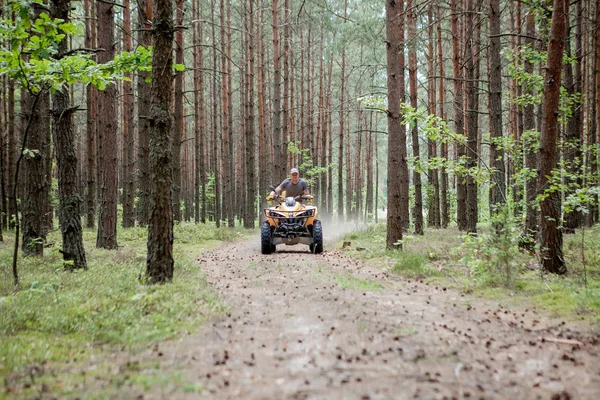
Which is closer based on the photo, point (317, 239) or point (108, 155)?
point (108, 155)

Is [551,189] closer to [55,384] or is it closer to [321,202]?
[55,384]

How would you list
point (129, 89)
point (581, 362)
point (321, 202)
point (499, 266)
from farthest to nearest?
point (321, 202), point (129, 89), point (499, 266), point (581, 362)

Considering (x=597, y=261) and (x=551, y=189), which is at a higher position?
(x=551, y=189)

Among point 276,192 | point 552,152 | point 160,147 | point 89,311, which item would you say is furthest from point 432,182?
point 89,311

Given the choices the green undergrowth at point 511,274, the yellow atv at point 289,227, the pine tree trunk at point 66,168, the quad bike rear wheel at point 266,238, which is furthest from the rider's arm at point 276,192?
the pine tree trunk at point 66,168

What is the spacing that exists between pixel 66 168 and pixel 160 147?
7.78 feet

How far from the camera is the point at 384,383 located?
3.20 meters

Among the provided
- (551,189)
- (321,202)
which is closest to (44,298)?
(551,189)

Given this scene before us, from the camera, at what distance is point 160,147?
6.68 metres

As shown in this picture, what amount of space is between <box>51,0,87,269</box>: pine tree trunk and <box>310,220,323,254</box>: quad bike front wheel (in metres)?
5.74

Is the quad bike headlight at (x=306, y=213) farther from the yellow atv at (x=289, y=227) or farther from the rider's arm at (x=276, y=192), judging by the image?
the rider's arm at (x=276, y=192)

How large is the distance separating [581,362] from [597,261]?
4.98m

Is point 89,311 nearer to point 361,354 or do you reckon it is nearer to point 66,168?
point 361,354

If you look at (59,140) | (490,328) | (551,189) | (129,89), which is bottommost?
(490,328)
